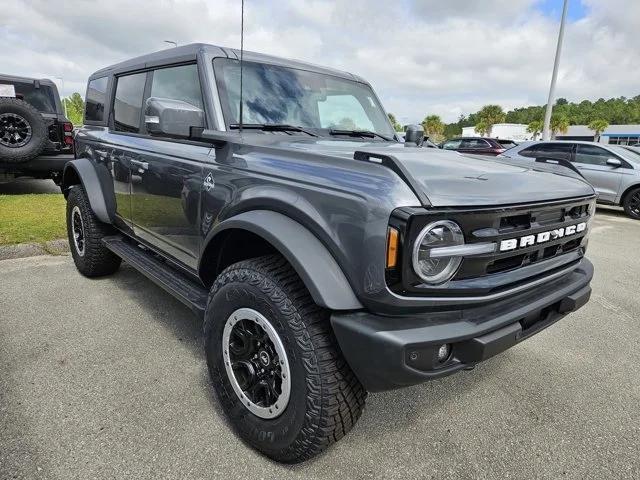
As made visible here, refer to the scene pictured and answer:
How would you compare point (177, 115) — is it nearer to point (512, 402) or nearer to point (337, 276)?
point (337, 276)

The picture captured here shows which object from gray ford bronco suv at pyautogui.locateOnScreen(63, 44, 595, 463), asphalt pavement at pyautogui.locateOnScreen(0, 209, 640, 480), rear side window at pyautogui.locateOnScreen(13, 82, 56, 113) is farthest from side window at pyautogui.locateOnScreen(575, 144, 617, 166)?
rear side window at pyautogui.locateOnScreen(13, 82, 56, 113)

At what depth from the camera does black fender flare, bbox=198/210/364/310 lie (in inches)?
65.5

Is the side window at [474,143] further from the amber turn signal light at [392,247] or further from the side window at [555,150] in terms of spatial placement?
the amber turn signal light at [392,247]

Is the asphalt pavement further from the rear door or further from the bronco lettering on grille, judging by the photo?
the rear door

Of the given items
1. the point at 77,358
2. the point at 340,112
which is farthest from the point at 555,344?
the point at 77,358

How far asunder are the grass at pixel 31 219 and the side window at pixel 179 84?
2944 millimetres

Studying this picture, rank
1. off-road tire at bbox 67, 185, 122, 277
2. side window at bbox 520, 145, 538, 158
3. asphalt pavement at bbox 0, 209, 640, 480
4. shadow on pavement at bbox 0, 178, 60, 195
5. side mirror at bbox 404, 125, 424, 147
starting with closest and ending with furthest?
1. asphalt pavement at bbox 0, 209, 640, 480
2. side mirror at bbox 404, 125, 424, 147
3. off-road tire at bbox 67, 185, 122, 277
4. shadow on pavement at bbox 0, 178, 60, 195
5. side window at bbox 520, 145, 538, 158

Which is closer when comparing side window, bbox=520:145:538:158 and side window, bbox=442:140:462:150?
side window, bbox=520:145:538:158

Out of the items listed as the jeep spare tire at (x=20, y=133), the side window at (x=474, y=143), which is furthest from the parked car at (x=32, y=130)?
the side window at (x=474, y=143)

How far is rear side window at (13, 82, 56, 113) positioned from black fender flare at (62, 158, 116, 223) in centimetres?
486

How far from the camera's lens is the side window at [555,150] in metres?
10.1

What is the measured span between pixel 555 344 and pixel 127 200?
11.3ft

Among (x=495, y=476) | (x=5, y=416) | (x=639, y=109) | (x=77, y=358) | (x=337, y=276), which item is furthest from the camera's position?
(x=639, y=109)

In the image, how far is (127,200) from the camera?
345cm
